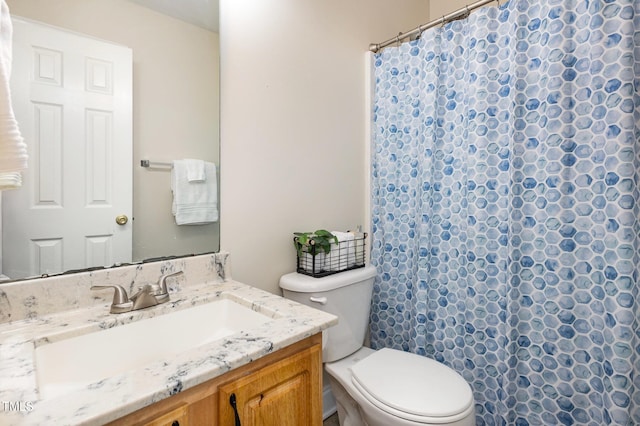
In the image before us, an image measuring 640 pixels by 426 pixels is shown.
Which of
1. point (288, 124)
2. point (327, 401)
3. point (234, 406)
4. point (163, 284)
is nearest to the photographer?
point (234, 406)

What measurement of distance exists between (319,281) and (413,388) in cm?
52

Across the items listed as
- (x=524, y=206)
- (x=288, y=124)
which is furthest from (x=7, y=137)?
(x=524, y=206)

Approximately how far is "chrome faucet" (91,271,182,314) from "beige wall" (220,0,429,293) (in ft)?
1.12

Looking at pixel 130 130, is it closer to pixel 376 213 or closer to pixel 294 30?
pixel 294 30

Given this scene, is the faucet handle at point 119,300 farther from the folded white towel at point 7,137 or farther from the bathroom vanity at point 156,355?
the folded white towel at point 7,137

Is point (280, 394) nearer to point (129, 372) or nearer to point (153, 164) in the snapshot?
point (129, 372)

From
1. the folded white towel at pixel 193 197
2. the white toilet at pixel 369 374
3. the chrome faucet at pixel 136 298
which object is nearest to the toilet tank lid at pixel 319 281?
the white toilet at pixel 369 374

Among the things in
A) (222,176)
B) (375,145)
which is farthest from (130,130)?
(375,145)

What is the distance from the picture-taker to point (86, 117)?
3.17ft

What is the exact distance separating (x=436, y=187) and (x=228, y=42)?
111cm

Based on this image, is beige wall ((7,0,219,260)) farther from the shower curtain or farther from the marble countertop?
the shower curtain

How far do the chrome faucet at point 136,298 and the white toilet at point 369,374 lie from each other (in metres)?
0.54

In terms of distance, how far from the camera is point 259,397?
76cm

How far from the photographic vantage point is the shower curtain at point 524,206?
44.6 inches
